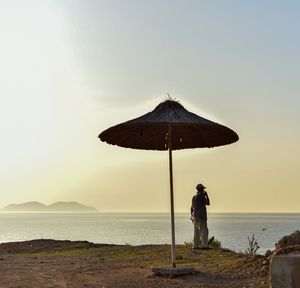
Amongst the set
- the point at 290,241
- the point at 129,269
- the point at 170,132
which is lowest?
the point at 129,269

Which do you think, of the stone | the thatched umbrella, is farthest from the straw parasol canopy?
the stone

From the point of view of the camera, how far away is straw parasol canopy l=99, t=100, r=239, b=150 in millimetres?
11539

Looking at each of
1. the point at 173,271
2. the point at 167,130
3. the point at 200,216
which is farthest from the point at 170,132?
the point at 200,216

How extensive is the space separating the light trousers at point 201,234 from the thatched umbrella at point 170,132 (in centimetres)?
410

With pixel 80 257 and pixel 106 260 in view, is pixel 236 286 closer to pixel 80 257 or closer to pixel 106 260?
pixel 106 260

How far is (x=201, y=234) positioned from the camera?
681 inches

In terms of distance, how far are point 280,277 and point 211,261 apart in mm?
5741

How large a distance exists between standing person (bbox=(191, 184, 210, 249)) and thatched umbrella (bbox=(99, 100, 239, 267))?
393 cm

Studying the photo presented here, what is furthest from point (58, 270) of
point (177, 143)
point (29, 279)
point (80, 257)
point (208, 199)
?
point (208, 199)

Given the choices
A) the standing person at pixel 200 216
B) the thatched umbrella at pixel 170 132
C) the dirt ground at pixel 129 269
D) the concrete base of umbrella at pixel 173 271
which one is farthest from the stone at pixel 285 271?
the standing person at pixel 200 216

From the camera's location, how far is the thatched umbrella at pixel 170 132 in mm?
11555

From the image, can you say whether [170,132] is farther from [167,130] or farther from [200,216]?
[200,216]

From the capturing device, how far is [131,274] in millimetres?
12164

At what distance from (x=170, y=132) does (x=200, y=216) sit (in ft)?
19.1
